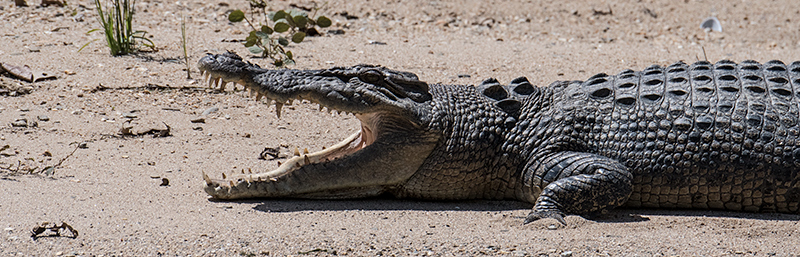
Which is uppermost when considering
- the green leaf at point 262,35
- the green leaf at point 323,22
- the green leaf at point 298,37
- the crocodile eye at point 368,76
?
the crocodile eye at point 368,76

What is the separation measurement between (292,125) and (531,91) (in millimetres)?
2051

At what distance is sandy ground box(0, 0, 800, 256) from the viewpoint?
395cm

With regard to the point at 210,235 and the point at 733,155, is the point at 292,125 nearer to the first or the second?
the point at 210,235

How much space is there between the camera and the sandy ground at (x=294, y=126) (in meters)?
3.95

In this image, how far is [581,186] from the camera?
4.45m

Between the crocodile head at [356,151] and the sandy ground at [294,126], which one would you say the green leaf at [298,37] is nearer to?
the sandy ground at [294,126]

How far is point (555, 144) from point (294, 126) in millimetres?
2267

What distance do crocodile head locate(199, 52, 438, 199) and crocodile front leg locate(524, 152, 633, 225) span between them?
A: 0.70 metres

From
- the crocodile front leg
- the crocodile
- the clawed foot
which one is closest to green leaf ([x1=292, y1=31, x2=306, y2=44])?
the crocodile

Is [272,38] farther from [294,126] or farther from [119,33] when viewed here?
[294,126]

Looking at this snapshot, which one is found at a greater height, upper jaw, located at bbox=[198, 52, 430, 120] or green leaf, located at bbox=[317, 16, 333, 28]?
upper jaw, located at bbox=[198, 52, 430, 120]

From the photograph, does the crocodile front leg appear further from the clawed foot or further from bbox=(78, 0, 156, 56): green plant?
bbox=(78, 0, 156, 56): green plant

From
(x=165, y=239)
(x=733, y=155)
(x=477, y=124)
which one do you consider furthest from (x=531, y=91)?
(x=165, y=239)

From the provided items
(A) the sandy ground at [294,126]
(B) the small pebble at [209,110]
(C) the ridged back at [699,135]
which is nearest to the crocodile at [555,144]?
(C) the ridged back at [699,135]
